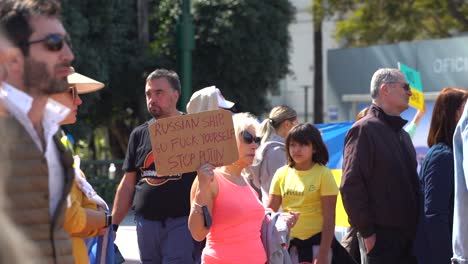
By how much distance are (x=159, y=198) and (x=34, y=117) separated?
3341mm

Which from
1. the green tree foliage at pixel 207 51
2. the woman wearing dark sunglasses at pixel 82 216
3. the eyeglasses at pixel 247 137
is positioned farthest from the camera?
the green tree foliage at pixel 207 51

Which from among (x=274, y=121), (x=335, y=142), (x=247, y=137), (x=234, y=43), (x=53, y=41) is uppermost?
(x=53, y=41)

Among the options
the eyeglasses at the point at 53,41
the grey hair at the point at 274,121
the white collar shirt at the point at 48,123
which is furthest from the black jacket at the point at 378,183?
the eyeglasses at the point at 53,41

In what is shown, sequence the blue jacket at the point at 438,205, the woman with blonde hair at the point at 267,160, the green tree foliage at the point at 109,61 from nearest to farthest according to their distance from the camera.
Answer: the blue jacket at the point at 438,205 → the woman with blonde hair at the point at 267,160 → the green tree foliage at the point at 109,61

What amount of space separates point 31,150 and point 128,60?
1707cm

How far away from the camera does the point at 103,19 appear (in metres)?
18.7

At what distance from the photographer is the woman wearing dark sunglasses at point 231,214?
522 cm

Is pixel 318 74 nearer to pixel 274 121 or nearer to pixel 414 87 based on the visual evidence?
pixel 414 87

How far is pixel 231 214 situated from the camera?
17.5 feet

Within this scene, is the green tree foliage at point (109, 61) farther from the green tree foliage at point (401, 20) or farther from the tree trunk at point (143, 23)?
the green tree foliage at point (401, 20)

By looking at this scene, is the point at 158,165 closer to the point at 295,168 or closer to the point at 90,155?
the point at 295,168

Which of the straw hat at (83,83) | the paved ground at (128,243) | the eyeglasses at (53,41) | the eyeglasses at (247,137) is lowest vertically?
the paved ground at (128,243)

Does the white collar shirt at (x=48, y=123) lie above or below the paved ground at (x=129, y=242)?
above

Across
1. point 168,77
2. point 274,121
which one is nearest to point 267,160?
point 274,121
